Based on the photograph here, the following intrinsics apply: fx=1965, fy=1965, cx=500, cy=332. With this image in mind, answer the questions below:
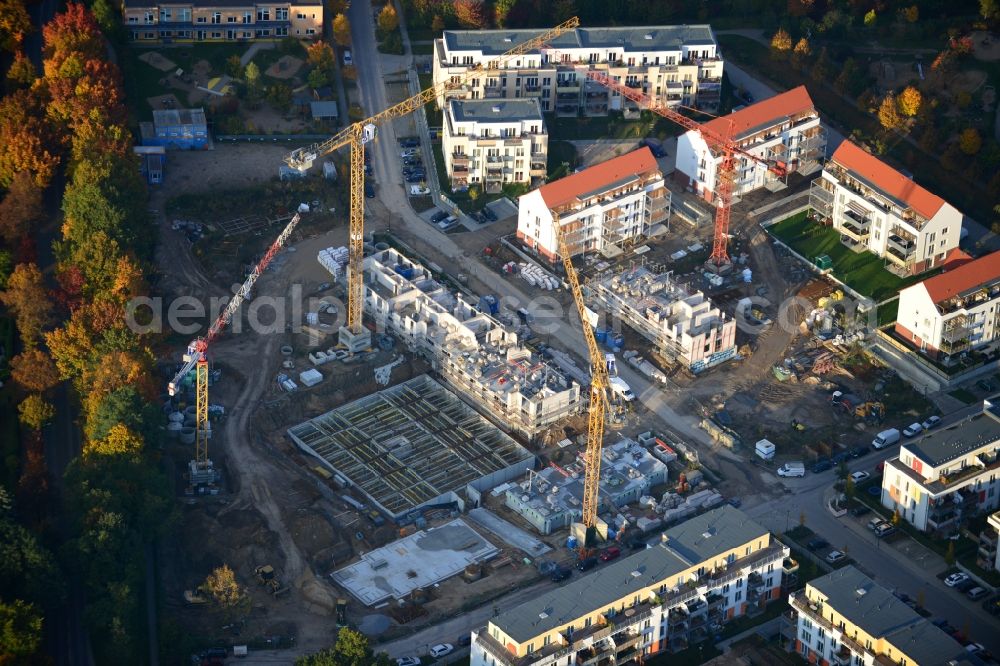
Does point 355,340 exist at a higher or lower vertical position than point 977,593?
higher

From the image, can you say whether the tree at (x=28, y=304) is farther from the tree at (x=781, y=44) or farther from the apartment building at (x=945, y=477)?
the tree at (x=781, y=44)

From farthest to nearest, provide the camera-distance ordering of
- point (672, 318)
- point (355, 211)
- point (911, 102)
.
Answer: point (911, 102) → point (672, 318) → point (355, 211)

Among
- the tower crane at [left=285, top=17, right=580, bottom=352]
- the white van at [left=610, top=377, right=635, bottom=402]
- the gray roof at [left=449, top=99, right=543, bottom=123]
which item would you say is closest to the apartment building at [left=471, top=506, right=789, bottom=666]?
the white van at [left=610, top=377, right=635, bottom=402]

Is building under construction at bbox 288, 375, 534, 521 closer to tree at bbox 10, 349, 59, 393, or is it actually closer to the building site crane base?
the building site crane base

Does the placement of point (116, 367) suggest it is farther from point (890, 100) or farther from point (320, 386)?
point (890, 100)

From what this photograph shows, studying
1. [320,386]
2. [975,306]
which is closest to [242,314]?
[320,386]

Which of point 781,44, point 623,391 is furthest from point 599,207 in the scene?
point 781,44

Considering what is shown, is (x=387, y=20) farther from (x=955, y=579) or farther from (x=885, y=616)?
(x=885, y=616)
